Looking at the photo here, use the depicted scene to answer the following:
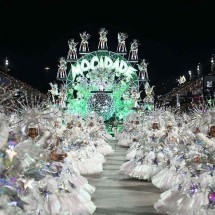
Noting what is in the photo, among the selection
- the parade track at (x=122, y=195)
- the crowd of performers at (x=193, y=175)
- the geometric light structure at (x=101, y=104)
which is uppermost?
the geometric light structure at (x=101, y=104)

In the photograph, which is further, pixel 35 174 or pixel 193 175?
pixel 193 175

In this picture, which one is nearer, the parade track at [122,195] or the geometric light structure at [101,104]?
the parade track at [122,195]

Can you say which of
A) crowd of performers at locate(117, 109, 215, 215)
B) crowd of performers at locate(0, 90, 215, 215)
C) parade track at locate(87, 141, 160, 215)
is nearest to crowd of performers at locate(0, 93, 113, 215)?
crowd of performers at locate(0, 90, 215, 215)

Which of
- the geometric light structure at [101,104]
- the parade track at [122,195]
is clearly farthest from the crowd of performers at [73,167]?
the geometric light structure at [101,104]

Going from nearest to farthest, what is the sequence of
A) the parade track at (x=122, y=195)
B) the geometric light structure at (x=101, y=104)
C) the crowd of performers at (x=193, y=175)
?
the crowd of performers at (x=193, y=175) < the parade track at (x=122, y=195) < the geometric light structure at (x=101, y=104)

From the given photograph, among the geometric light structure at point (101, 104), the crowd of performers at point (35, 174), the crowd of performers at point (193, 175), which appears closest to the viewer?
the crowd of performers at point (35, 174)

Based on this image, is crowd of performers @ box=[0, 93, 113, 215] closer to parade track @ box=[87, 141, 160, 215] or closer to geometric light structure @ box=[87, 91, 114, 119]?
parade track @ box=[87, 141, 160, 215]

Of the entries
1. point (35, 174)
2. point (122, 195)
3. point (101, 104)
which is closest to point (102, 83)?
point (101, 104)

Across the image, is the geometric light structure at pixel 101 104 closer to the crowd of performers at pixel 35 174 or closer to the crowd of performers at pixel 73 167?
the crowd of performers at pixel 73 167

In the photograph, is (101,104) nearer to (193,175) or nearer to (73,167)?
(73,167)

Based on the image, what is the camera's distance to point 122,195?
10430mm

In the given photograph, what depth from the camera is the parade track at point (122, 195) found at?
346 inches

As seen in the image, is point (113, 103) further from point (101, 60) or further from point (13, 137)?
point (13, 137)

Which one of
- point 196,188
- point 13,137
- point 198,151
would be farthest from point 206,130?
point 13,137
